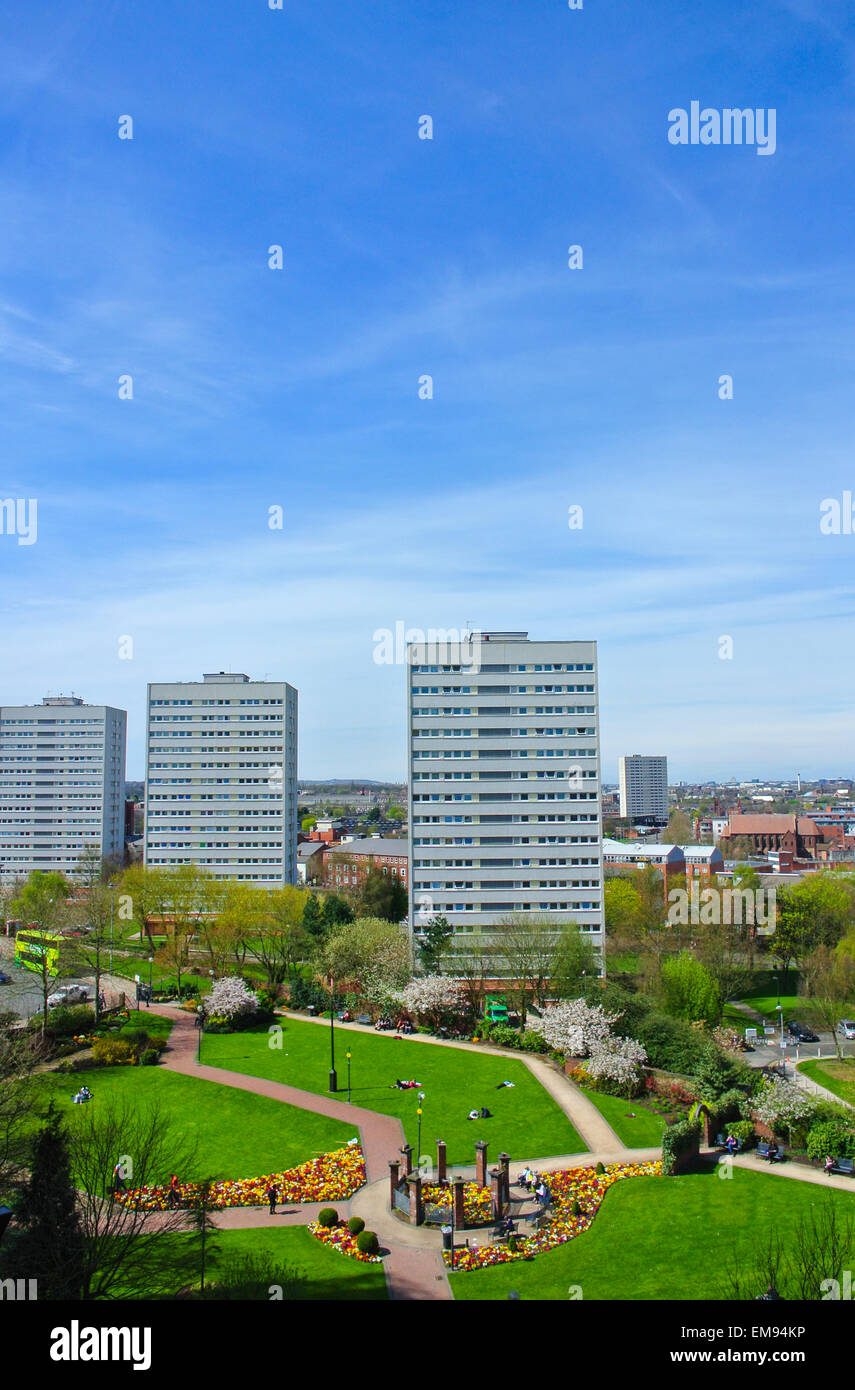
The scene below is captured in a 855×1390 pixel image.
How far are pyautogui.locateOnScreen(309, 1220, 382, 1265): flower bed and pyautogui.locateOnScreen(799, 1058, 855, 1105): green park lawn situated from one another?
25.4 metres

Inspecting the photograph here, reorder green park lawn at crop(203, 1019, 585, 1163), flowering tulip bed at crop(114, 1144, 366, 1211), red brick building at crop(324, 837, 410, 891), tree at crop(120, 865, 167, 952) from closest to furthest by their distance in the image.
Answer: flowering tulip bed at crop(114, 1144, 366, 1211) → green park lawn at crop(203, 1019, 585, 1163) → tree at crop(120, 865, 167, 952) → red brick building at crop(324, 837, 410, 891)

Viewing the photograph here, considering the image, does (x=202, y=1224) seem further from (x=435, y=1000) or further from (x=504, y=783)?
(x=504, y=783)

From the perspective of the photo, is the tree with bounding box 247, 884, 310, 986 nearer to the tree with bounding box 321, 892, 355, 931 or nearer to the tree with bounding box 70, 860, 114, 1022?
the tree with bounding box 321, 892, 355, 931

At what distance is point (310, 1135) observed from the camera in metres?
35.6

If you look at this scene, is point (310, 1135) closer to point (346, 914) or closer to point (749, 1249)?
point (749, 1249)

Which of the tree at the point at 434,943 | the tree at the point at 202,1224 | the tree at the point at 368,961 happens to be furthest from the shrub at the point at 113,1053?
the tree at the point at 434,943

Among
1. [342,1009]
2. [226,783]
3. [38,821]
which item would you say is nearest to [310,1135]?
[342,1009]

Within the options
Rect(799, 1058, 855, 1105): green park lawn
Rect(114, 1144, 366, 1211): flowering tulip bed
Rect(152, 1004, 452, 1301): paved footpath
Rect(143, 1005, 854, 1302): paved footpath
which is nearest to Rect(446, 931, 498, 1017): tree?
Rect(143, 1005, 854, 1302): paved footpath

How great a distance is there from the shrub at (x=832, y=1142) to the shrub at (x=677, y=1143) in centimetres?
401

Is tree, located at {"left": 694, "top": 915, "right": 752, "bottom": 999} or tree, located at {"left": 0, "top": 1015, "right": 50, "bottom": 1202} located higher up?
tree, located at {"left": 0, "top": 1015, "right": 50, "bottom": 1202}

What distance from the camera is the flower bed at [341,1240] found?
25375 mm

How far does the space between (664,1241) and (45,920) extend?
153 ft

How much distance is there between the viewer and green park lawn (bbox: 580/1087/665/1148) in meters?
34.8
